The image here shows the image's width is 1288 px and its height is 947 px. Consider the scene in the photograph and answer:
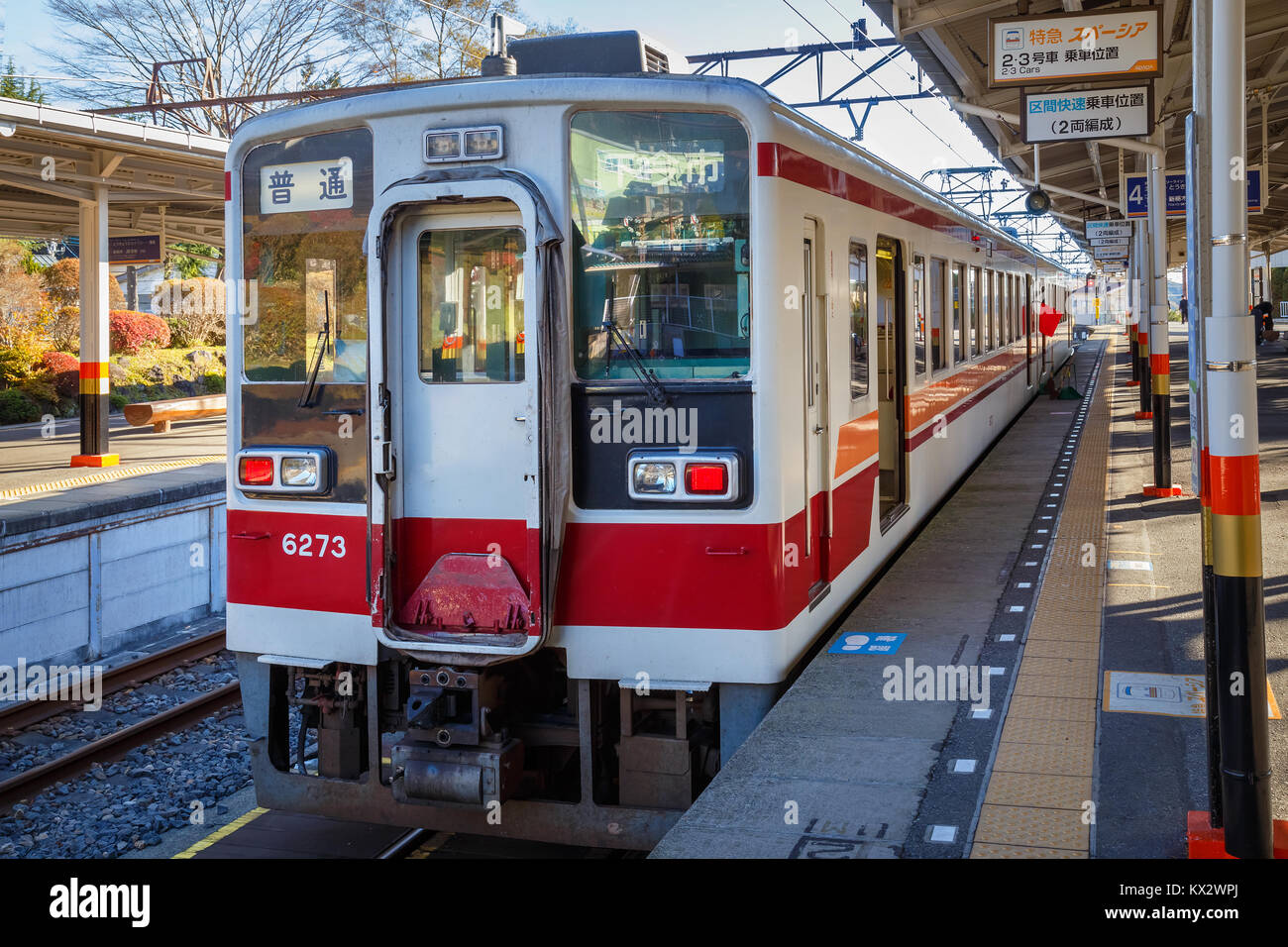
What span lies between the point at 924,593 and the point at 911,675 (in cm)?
169

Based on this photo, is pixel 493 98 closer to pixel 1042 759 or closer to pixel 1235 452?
pixel 1235 452

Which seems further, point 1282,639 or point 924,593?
point 924,593

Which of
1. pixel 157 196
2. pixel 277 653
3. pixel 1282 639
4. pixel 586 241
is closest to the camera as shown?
pixel 586 241

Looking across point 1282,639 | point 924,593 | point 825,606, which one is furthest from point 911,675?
point 1282,639

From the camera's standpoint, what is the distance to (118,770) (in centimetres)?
720

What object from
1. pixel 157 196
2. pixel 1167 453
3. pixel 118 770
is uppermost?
pixel 157 196

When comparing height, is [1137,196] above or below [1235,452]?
above

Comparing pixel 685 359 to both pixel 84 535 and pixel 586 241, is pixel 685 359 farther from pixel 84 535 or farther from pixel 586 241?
pixel 84 535

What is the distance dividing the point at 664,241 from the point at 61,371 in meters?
21.8

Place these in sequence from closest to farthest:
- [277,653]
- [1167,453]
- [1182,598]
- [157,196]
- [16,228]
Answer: [277,653]
[1182,598]
[1167,453]
[157,196]
[16,228]

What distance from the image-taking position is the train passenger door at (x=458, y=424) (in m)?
4.65

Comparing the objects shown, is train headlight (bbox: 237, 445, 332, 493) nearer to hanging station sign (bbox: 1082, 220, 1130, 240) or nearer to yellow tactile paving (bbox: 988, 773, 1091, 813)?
yellow tactile paving (bbox: 988, 773, 1091, 813)

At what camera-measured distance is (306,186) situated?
4957mm

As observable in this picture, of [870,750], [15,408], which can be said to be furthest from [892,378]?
[15,408]
